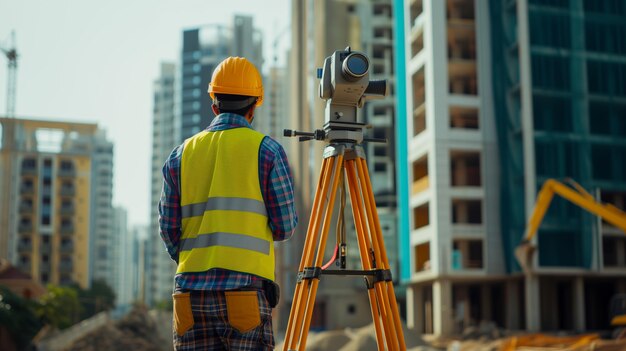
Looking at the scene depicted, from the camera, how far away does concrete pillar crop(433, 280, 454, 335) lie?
41.9 meters

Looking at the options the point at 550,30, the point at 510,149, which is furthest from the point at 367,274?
the point at 550,30

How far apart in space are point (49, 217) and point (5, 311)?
189 feet

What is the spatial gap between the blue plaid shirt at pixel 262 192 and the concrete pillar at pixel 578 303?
129 feet

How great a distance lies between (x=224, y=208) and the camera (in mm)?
2969

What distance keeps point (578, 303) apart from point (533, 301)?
2742mm

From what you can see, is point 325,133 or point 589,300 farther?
point 589,300

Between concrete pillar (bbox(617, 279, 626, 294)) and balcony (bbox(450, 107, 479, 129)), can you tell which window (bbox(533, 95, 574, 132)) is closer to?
balcony (bbox(450, 107, 479, 129))

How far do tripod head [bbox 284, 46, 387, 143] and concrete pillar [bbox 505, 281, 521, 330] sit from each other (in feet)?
130

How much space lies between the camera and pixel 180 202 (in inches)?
124

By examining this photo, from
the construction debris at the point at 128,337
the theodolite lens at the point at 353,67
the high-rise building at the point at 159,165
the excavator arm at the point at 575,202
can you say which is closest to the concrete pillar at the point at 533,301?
the excavator arm at the point at 575,202

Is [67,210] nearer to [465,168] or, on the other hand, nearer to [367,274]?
[465,168]

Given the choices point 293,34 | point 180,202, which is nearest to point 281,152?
point 180,202

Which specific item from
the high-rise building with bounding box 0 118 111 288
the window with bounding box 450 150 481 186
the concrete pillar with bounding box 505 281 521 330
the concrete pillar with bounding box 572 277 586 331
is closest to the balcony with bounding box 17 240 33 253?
the high-rise building with bounding box 0 118 111 288

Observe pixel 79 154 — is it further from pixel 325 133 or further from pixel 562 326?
pixel 325 133
